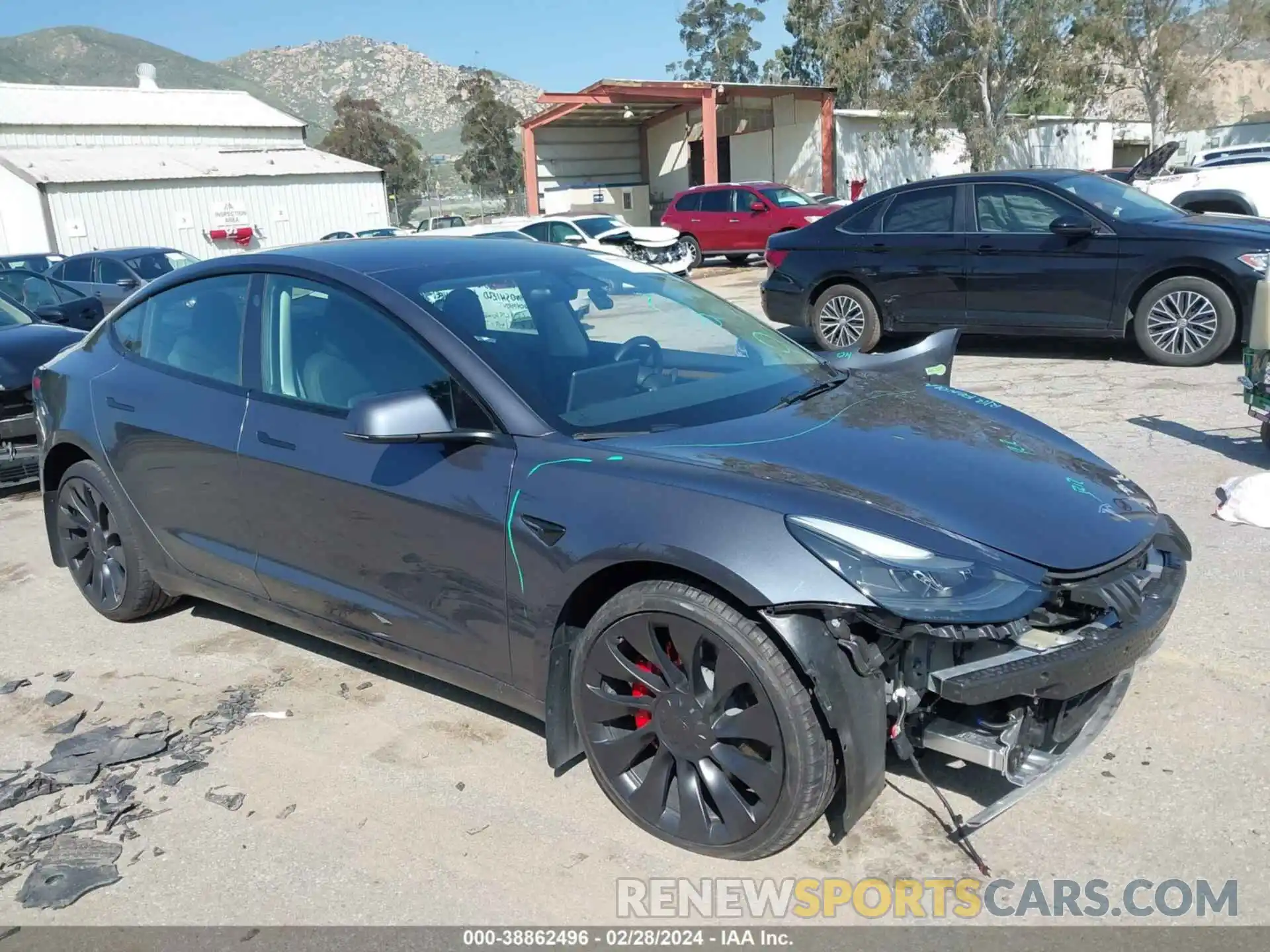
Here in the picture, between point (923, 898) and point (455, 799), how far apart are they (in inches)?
55.1

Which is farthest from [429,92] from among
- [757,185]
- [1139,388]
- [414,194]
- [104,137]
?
[1139,388]

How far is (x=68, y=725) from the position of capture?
3867mm

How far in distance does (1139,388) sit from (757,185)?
1621cm

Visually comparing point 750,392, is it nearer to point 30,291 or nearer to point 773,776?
point 773,776

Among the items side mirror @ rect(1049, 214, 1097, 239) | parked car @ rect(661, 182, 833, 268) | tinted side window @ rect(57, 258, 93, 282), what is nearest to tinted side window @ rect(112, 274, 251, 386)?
side mirror @ rect(1049, 214, 1097, 239)

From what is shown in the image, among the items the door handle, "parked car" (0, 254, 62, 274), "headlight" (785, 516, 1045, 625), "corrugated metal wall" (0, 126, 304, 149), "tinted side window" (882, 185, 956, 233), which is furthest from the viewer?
"corrugated metal wall" (0, 126, 304, 149)

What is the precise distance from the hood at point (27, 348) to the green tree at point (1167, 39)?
32784 mm

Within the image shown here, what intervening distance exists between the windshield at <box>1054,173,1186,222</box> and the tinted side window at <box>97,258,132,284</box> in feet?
45.7

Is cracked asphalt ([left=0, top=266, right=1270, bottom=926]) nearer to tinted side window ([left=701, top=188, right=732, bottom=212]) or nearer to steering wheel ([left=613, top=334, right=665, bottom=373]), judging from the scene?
steering wheel ([left=613, top=334, right=665, bottom=373])

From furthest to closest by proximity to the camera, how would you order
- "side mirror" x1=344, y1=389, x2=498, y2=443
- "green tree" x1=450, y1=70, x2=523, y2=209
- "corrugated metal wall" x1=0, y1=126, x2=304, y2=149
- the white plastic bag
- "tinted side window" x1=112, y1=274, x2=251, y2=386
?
"green tree" x1=450, y1=70, x2=523, y2=209, "corrugated metal wall" x1=0, y1=126, x2=304, y2=149, the white plastic bag, "tinted side window" x1=112, y1=274, x2=251, y2=386, "side mirror" x1=344, y1=389, x2=498, y2=443

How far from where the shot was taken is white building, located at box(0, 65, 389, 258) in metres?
30.4

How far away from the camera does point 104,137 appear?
3931 cm

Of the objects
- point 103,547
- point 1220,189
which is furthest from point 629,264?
point 1220,189

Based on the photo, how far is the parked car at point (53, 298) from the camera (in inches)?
488
